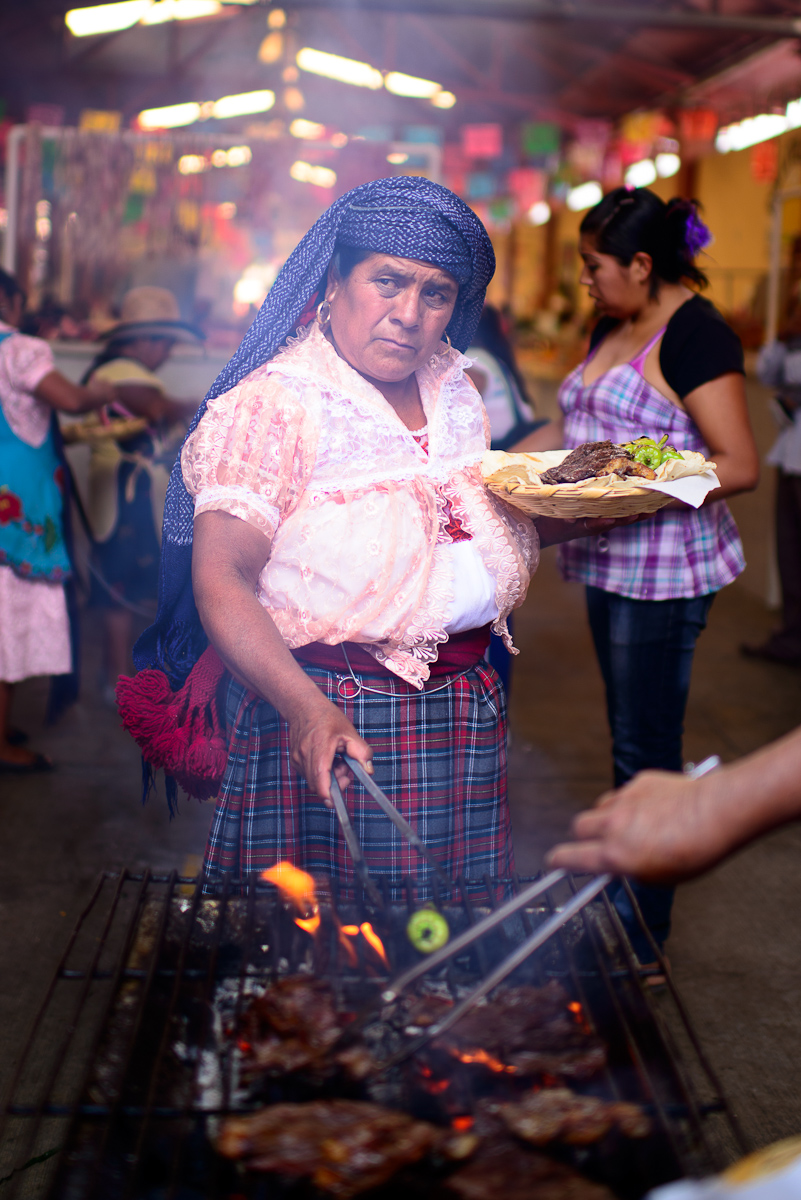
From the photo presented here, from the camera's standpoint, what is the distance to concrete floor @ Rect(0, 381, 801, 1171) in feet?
9.04

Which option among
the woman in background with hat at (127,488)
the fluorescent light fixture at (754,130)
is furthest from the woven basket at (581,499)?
the fluorescent light fixture at (754,130)

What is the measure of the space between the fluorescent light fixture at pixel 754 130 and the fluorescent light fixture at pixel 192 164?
209 inches

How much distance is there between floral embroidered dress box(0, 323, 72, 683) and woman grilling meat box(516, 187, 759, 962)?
7.23 ft

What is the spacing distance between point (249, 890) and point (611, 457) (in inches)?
46.4

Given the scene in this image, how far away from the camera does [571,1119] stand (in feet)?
3.97

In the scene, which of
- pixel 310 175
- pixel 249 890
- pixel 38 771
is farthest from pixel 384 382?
pixel 310 175

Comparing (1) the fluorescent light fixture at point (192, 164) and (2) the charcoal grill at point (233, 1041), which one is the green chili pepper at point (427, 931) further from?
(1) the fluorescent light fixture at point (192, 164)

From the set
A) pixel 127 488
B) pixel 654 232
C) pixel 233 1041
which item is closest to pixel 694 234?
pixel 654 232

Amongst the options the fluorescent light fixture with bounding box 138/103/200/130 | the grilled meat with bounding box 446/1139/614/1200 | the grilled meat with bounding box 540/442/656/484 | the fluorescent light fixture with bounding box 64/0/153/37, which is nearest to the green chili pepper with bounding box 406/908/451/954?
the grilled meat with bounding box 446/1139/614/1200

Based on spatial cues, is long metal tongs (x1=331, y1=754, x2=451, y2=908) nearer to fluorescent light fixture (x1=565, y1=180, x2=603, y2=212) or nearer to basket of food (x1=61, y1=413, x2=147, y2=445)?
basket of food (x1=61, y1=413, x2=147, y2=445)

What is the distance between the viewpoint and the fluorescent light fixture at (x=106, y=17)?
9.51 meters

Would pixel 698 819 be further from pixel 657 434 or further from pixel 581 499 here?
pixel 657 434

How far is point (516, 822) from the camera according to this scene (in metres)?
3.92

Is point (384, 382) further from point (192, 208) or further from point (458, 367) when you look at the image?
point (192, 208)
